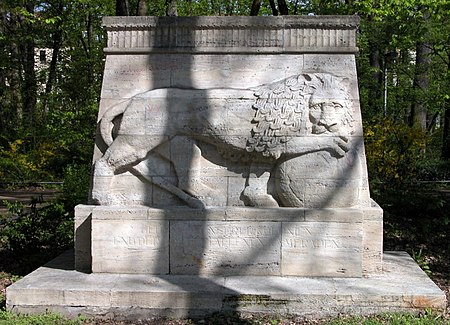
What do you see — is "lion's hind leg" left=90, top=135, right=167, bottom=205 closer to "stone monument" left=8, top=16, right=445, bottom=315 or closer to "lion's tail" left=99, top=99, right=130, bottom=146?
"stone monument" left=8, top=16, right=445, bottom=315

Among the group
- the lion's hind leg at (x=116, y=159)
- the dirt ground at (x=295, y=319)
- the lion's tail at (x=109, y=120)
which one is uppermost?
the lion's tail at (x=109, y=120)

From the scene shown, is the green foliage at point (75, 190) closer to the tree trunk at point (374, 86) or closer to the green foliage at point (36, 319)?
the green foliage at point (36, 319)

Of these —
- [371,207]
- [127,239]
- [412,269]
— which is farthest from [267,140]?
[412,269]

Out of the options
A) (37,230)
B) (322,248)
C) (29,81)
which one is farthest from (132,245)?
(29,81)

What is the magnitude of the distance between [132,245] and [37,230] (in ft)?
9.84

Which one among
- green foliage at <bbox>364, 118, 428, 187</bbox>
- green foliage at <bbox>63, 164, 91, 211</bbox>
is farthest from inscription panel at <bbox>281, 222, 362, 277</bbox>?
green foliage at <bbox>364, 118, 428, 187</bbox>

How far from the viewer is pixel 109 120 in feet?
21.4

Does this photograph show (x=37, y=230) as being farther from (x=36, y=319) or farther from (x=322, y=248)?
(x=322, y=248)

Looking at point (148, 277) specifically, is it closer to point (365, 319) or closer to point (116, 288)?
point (116, 288)

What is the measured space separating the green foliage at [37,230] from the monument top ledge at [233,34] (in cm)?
334

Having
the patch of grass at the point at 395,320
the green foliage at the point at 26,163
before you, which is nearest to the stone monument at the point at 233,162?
the patch of grass at the point at 395,320

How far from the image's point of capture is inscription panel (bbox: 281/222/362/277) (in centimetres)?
618

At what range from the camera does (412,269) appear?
6.63m

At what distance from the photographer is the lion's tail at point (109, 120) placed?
21.3 feet
